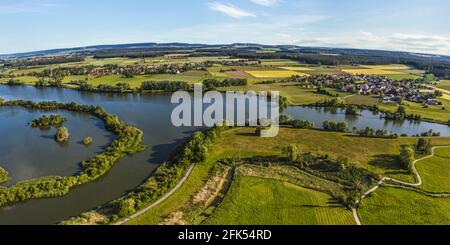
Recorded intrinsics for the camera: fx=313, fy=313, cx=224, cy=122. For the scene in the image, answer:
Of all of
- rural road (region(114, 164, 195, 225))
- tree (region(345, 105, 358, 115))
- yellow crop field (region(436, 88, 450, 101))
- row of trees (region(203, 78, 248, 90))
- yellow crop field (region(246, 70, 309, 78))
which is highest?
yellow crop field (region(246, 70, 309, 78))

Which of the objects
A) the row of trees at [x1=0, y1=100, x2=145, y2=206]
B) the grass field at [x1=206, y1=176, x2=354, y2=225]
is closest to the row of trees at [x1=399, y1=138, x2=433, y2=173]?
the grass field at [x1=206, y1=176, x2=354, y2=225]

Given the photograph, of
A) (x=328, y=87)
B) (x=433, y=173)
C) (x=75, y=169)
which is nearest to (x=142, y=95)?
(x=75, y=169)

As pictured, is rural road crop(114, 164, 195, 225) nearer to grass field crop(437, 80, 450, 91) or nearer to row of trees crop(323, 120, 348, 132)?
row of trees crop(323, 120, 348, 132)

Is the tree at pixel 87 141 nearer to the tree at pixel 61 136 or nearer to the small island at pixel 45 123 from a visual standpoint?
the tree at pixel 61 136

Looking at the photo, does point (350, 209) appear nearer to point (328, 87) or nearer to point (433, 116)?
point (433, 116)

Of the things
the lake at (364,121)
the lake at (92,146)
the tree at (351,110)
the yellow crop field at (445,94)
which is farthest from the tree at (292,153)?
the yellow crop field at (445,94)

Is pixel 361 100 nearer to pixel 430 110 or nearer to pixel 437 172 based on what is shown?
pixel 430 110
